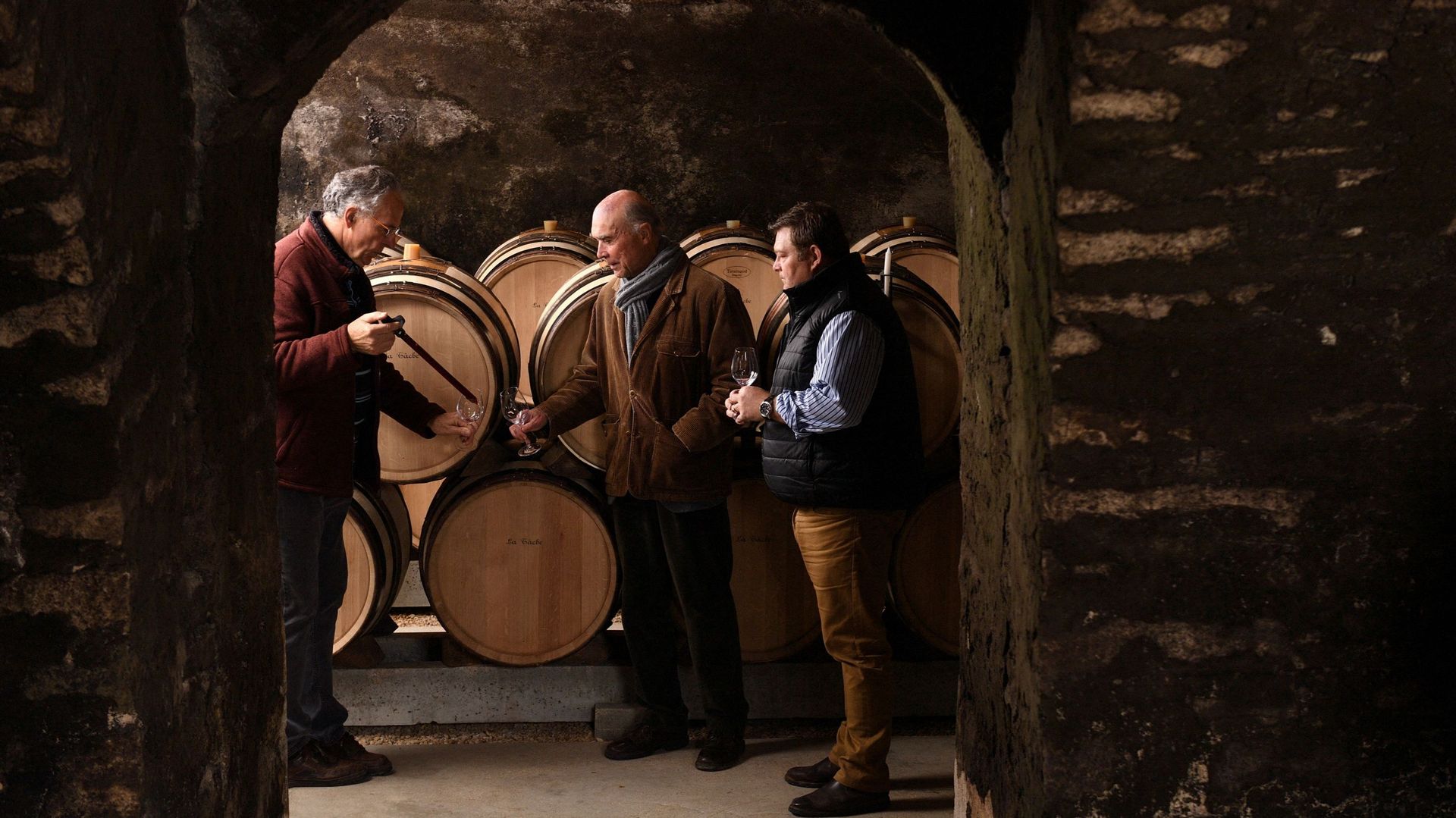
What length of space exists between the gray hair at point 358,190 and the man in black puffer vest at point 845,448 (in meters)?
1.24

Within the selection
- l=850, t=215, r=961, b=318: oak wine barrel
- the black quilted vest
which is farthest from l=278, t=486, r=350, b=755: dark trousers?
l=850, t=215, r=961, b=318: oak wine barrel

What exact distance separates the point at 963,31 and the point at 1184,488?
40.9 inches

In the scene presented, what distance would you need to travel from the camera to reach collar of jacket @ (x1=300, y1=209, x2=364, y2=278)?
12.8 feet

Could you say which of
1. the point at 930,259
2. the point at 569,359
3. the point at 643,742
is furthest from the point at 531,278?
the point at 643,742

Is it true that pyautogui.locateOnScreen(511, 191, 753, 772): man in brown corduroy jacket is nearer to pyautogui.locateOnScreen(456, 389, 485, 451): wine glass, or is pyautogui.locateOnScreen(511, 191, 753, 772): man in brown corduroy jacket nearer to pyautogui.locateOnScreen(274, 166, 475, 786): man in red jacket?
pyautogui.locateOnScreen(456, 389, 485, 451): wine glass

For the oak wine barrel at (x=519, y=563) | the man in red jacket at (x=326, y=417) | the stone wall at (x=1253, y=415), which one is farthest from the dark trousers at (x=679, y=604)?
the stone wall at (x=1253, y=415)

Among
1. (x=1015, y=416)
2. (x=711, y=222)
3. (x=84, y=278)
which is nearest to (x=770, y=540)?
(x=1015, y=416)

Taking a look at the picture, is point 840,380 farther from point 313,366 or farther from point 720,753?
point 313,366

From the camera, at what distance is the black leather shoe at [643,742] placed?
433 cm

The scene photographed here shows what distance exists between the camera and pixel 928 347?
14.5 ft

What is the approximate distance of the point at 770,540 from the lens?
14.6 feet

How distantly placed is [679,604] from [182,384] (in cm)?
238

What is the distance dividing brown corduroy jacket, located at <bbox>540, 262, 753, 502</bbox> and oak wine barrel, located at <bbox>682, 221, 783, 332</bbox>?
881mm

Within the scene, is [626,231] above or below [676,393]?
above
